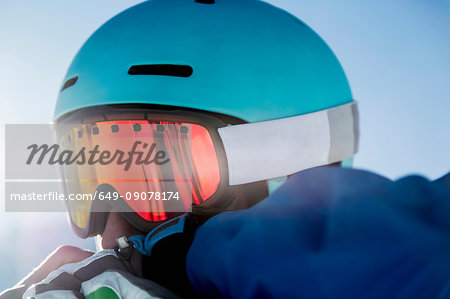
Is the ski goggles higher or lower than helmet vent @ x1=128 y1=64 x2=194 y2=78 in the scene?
lower

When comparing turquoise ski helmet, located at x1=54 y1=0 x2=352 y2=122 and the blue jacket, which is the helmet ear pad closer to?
turquoise ski helmet, located at x1=54 y1=0 x2=352 y2=122

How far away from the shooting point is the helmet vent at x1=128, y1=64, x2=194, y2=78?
117 centimetres

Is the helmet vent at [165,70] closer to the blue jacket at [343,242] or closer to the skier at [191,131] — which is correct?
the skier at [191,131]

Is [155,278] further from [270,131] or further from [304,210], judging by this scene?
[270,131]

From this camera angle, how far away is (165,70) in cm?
117

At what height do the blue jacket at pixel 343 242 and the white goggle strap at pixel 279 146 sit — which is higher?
the white goggle strap at pixel 279 146

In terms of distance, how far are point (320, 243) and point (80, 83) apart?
1108mm

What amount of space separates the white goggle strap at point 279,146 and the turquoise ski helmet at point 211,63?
4 cm

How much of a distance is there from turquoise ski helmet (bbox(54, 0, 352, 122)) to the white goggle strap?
4cm

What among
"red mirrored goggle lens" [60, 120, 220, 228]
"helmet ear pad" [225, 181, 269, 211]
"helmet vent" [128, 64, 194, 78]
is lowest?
"helmet ear pad" [225, 181, 269, 211]

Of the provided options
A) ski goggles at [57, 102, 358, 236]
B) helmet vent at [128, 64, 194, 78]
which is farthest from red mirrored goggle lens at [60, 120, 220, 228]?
helmet vent at [128, 64, 194, 78]

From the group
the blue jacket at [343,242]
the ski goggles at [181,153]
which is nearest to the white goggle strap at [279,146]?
the ski goggles at [181,153]

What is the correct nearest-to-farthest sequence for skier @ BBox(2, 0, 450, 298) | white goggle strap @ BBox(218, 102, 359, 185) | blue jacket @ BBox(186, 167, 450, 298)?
blue jacket @ BBox(186, 167, 450, 298), skier @ BBox(2, 0, 450, 298), white goggle strap @ BBox(218, 102, 359, 185)

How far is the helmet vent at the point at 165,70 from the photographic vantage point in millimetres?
1168
